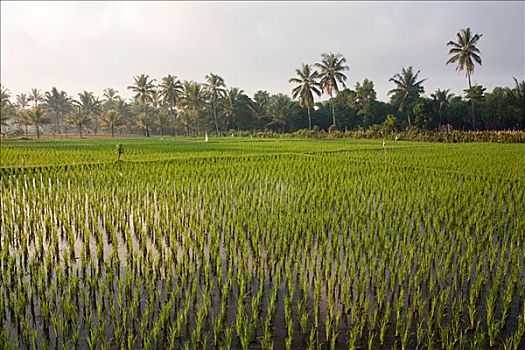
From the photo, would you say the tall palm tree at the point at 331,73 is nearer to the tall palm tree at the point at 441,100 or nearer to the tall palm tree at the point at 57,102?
the tall palm tree at the point at 441,100

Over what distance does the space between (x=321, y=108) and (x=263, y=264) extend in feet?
132

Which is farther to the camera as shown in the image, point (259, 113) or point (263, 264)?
point (259, 113)

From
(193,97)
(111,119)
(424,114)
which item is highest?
(193,97)

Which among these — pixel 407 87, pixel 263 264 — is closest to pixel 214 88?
pixel 407 87

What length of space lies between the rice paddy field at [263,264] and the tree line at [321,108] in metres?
24.2

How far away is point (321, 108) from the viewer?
43.3 m

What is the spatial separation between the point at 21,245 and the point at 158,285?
2.31 metres

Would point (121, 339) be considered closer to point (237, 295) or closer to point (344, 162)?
point (237, 295)

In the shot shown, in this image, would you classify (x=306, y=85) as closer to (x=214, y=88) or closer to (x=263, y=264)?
(x=214, y=88)

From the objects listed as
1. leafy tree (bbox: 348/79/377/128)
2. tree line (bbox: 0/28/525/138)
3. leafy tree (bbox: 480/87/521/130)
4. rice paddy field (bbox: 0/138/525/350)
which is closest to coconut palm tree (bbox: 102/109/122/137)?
tree line (bbox: 0/28/525/138)

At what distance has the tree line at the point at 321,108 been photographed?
32.8 metres

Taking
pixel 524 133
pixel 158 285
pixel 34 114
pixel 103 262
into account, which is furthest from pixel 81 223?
pixel 34 114

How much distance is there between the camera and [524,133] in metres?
23.8

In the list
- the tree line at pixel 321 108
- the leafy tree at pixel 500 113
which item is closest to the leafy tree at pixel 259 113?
the tree line at pixel 321 108
